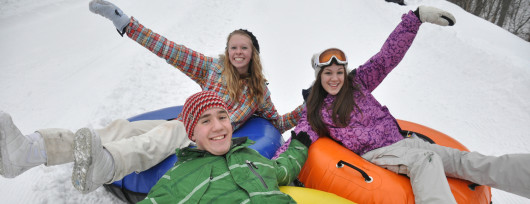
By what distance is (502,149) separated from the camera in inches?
143

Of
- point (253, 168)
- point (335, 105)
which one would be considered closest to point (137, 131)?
point (253, 168)

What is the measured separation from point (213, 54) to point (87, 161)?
5295mm

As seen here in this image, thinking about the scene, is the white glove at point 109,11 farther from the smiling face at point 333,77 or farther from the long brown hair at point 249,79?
the smiling face at point 333,77

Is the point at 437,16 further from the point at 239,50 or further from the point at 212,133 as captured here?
the point at 212,133

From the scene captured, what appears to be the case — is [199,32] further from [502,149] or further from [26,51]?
[502,149]

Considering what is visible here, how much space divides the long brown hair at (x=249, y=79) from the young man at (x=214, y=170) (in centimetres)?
100

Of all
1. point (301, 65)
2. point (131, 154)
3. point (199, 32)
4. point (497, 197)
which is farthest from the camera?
point (199, 32)

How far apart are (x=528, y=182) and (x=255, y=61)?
2283 mm

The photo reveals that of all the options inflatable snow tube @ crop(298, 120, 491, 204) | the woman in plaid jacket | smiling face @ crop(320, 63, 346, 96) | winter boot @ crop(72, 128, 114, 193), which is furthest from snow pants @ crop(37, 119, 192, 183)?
smiling face @ crop(320, 63, 346, 96)

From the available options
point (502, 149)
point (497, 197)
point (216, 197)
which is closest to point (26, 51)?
point (216, 197)

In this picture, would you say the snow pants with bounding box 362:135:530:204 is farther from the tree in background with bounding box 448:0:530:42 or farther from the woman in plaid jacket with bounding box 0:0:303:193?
the tree in background with bounding box 448:0:530:42

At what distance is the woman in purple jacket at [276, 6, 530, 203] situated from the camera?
178cm

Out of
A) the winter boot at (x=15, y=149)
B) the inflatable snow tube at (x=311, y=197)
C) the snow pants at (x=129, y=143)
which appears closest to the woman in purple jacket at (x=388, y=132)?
the inflatable snow tube at (x=311, y=197)

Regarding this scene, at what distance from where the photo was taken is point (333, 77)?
2531 millimetres
